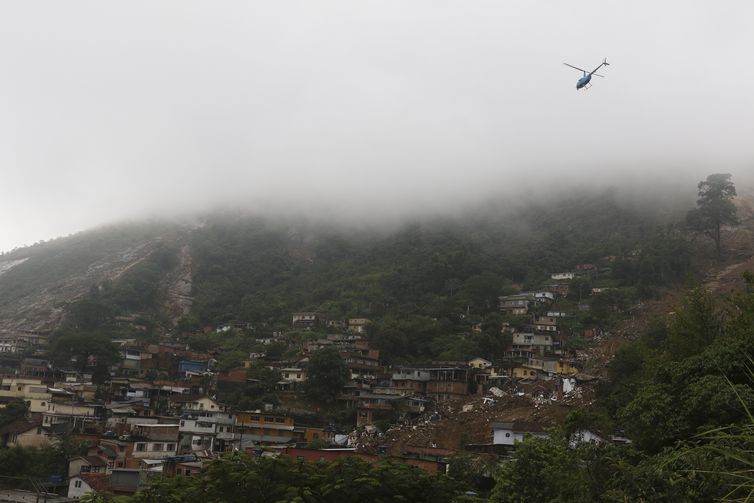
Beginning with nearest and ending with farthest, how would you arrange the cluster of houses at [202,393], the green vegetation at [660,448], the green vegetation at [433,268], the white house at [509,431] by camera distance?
the green vegetation at [660,448], the white house at [509,431], the cluster of houses at [202,393], the green vegetation at [433,268]

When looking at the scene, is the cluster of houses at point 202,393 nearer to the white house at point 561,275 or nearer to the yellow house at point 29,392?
the yellow house at point 29,392

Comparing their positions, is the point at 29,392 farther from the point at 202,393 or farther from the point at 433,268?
the point at 433,268

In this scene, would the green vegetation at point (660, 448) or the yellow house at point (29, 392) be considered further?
the yellow house at point (29, 392)

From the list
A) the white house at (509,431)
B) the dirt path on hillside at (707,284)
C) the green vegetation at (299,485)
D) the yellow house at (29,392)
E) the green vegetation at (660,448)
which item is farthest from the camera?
the dirt path on hillside at (707,284)

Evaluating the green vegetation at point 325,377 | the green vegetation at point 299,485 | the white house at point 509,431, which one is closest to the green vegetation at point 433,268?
the green vegetation at point 325,377

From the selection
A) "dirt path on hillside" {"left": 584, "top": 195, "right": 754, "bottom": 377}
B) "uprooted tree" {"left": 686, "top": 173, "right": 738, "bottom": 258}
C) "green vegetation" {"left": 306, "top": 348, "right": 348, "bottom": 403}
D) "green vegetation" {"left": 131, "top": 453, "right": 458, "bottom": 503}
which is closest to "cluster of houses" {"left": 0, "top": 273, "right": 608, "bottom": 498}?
"green vegetation" {"left": 306, "top": 348, "right": 348, "bottom": 403}

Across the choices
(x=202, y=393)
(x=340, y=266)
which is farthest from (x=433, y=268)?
(x=202, y=393)

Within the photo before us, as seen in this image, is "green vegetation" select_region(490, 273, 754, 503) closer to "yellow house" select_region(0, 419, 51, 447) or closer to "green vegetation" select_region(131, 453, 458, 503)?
"green vegetation" select_region(131, 453, 458, 503)
